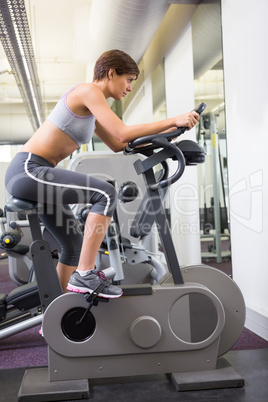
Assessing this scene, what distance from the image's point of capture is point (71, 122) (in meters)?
1.94

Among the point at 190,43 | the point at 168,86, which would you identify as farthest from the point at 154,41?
the point at 190,43

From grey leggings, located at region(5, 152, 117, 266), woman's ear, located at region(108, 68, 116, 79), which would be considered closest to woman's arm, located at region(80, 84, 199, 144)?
woman's ear, located at region(108, 68, 116, 79)

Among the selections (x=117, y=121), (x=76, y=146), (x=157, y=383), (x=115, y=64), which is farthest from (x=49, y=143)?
(x=157, y=383)

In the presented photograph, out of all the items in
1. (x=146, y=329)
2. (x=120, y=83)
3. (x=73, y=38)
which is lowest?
(x=146, y=329)

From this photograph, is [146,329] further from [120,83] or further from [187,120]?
[120,83]

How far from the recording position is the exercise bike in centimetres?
190

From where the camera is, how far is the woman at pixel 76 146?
6.12ft

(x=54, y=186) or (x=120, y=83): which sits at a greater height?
(x=120, y=83)

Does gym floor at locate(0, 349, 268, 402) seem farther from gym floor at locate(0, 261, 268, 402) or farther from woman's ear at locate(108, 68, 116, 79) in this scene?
woman's ear at locate(108, 68, 116, 79)

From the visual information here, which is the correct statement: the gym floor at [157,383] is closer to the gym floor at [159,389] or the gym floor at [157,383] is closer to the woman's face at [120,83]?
the gym floor at [159,389]

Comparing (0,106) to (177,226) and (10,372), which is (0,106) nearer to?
(177,226)

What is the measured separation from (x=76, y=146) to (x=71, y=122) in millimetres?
116

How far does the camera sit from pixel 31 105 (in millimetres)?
8141

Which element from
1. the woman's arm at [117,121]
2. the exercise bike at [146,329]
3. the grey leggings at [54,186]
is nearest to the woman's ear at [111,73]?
the woman's arm at [117,121]
